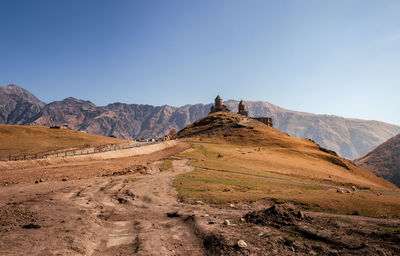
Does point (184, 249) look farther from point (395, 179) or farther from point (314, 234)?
point (395, 179)

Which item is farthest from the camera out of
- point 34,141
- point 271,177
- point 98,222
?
point 34,141

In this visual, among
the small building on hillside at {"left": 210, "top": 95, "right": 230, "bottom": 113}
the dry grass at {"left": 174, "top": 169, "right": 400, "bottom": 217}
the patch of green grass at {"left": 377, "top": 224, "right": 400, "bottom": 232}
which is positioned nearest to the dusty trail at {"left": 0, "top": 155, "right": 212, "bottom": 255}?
the dry grass at {"left": 174, "top": 169, "right": 400, "bottom": 217}

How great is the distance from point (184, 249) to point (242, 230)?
384 cm

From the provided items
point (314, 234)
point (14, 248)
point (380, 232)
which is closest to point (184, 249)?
point (314, 234)

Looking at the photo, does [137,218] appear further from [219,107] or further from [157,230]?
[219,107]

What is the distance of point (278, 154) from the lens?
2906 inches

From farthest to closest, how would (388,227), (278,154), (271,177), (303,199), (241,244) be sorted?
(278,154) → (271,177) → (303,199) → (388,227) → (241,244)

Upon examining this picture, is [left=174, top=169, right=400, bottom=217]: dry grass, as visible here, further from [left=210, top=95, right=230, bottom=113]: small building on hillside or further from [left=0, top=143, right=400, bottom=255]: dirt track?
[left=210, top=95, right=230, bottom=113]: small building on hillside

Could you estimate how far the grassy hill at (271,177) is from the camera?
68.8ft

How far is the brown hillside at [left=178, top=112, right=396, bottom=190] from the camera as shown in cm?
5269

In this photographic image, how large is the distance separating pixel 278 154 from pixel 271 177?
1472 inches

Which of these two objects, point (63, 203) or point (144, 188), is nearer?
point (63, 203)

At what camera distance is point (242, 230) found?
43.2 ft

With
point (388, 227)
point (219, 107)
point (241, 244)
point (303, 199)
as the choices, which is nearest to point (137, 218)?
point (241, 244)
